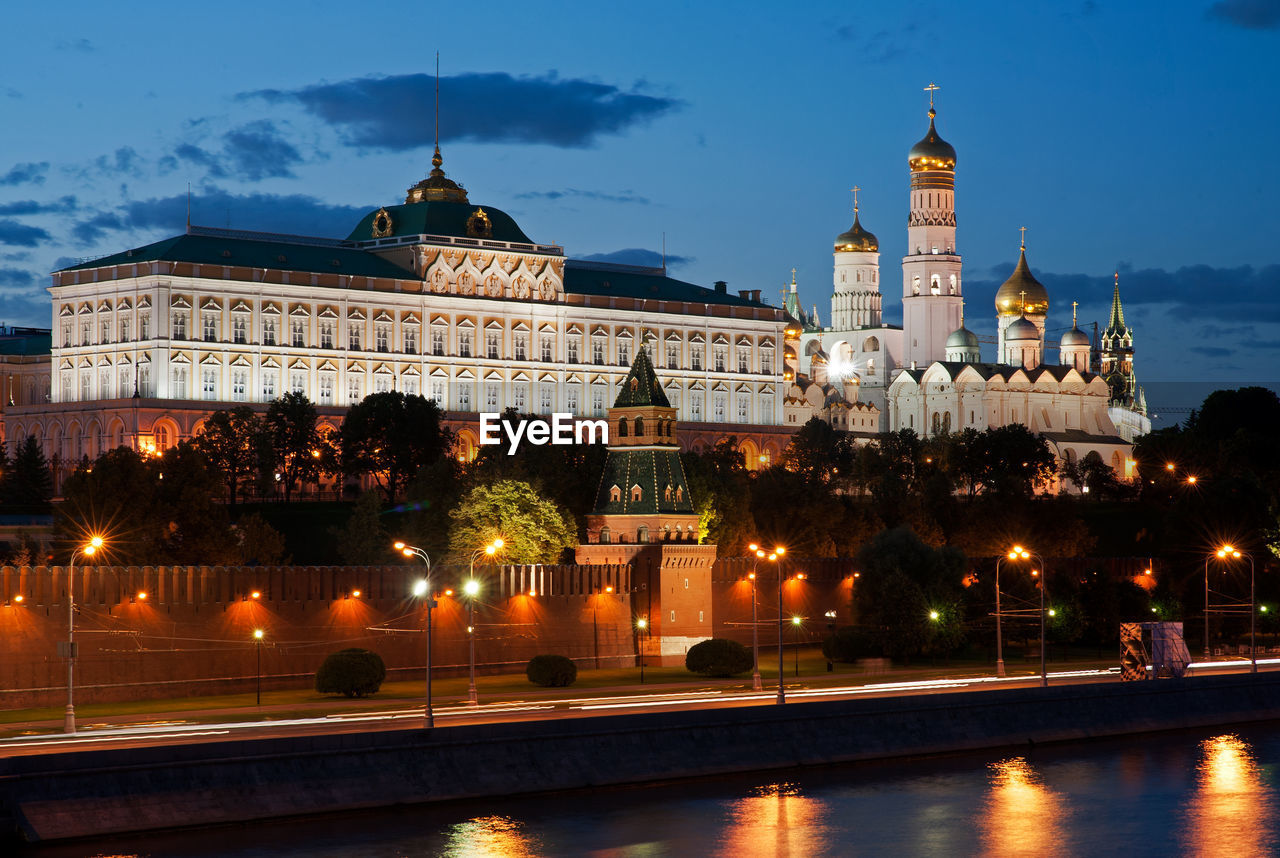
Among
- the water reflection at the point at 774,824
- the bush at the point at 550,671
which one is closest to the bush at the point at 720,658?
the bush at the point at 550,671

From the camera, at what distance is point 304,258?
168m

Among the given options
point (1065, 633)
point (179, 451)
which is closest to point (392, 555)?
point (179, 451)

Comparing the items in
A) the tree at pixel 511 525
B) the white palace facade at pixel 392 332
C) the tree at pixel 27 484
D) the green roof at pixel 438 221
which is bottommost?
the tree at pixel 511 525

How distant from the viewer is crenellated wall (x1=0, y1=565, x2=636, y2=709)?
7531 cm

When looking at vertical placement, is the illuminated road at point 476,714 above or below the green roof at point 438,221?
below

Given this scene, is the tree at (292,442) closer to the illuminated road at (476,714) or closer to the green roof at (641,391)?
the green roof at (641,391)

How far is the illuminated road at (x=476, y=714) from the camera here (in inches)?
2330

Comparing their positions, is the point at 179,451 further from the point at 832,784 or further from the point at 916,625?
the point at 832,784

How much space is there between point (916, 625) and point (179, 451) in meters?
40.9

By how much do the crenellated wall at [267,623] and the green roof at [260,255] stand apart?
71.4 meters

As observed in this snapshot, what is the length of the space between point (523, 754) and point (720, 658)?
3422cm

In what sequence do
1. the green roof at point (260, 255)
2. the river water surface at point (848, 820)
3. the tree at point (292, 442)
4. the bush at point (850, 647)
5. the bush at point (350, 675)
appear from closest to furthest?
the river water surface at point (848, 820), the bush at point (350, 675), the bush at point (850, 647), the tree at point (292, 442), the green roof at point (260, 255)

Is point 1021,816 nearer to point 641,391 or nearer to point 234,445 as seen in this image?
point 641,391

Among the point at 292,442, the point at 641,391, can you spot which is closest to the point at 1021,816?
the point at 641,391
